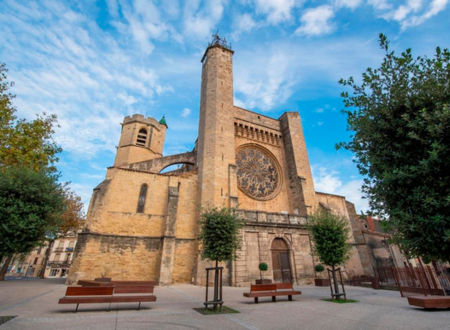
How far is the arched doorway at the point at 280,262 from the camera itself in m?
13.5

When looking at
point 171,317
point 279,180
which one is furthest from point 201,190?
point 171,317

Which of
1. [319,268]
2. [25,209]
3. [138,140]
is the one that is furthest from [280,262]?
[138,140]

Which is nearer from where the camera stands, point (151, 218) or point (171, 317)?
point (171, 317)

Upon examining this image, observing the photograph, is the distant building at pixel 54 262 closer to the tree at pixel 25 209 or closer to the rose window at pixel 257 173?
the rose window at pixel 257 173

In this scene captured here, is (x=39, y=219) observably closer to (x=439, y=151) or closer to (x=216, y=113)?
(x=439, y=151)

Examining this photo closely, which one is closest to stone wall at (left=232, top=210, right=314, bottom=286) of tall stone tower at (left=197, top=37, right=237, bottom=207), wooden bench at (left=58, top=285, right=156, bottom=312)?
tall stone tower at (left=197, top=37, right=237, bottom=207)

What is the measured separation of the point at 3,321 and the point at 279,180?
18.7 meters

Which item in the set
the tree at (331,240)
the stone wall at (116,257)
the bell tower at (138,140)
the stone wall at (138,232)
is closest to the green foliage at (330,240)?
the tree at (331,240)

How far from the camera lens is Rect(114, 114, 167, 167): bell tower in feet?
80.7

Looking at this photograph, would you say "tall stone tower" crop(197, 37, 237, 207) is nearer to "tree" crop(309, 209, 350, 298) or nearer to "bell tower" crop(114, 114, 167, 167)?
"tree" crop(309, 209, 350, 298)

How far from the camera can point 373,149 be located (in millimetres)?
4746

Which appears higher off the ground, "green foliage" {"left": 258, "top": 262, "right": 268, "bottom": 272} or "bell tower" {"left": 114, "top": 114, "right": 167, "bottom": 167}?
"bell tower" {"left": 114, "top": 114, "right": 167, "bottom": 167}

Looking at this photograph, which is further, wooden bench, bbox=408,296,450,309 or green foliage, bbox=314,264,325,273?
green foliage, bbox=314,264,325,273

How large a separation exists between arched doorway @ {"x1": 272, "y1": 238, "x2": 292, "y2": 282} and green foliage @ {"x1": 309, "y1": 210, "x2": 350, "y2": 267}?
4987 millimetres
